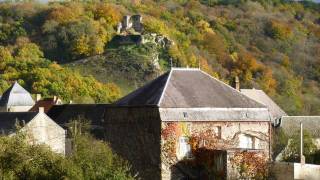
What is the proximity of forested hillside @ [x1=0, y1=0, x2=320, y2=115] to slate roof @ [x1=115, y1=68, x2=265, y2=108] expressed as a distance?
1383 inches

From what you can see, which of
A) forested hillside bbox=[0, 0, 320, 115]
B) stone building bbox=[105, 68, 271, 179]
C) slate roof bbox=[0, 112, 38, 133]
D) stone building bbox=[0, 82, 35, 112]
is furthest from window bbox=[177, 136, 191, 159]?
forested hillside bbox=[0, 0, 320, 115]

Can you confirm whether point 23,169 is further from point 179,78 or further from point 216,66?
point 216,66

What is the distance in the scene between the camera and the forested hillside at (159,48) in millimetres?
90000

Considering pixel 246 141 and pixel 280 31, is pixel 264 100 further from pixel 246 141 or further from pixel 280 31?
pixel 280 31

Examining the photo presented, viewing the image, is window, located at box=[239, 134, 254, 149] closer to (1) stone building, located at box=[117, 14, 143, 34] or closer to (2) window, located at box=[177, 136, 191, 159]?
(2) window, located at box=[177, 136, 191, 159]

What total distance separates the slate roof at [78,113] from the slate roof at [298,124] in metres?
10.9

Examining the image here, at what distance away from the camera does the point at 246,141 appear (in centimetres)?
3738

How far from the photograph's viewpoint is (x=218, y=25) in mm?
142625

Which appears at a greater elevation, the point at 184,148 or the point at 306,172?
the point at 184,148

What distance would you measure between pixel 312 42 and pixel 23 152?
113991mm

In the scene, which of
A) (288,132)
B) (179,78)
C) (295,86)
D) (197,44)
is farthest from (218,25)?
(179,78)

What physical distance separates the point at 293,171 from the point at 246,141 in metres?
3.27

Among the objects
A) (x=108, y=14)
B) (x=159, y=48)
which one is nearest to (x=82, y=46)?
(x=159, y=48)

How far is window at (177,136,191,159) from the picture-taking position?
3606 cm
